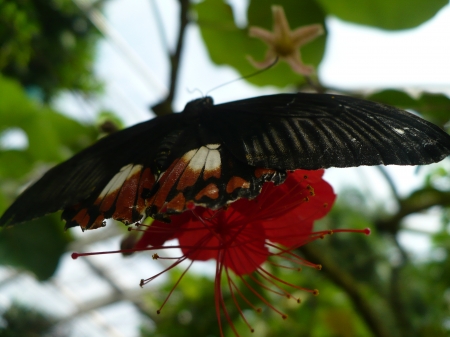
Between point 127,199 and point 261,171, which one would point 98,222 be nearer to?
point 127,199

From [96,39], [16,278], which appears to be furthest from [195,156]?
[16,278]

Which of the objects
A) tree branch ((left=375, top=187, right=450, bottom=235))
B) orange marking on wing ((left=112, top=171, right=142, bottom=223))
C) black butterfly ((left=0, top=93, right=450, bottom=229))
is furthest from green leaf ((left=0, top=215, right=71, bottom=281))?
tree branch ((left=375, top=187, right=450, bottom=235))

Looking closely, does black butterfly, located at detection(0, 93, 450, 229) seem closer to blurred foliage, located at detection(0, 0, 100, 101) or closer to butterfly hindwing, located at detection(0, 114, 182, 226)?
butterfly hindwing, located at detection(0, 114, 182, 226)

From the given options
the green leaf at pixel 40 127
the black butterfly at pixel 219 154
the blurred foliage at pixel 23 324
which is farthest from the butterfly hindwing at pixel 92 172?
the blurred foliage at pixel 23 324

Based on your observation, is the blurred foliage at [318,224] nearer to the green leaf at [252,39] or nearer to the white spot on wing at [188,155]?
the green leaf at [252,39]

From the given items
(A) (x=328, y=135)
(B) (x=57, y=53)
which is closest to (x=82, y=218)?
(A) (x=328, y=135)

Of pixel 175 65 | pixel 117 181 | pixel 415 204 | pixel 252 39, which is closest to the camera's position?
pixel 117 181

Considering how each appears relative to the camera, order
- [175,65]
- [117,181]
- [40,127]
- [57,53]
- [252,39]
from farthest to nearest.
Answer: [57,53], [40,127], [252,39], [175,65], [117,181]

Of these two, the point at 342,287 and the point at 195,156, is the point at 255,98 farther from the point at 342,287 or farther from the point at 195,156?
the point at 342,287
